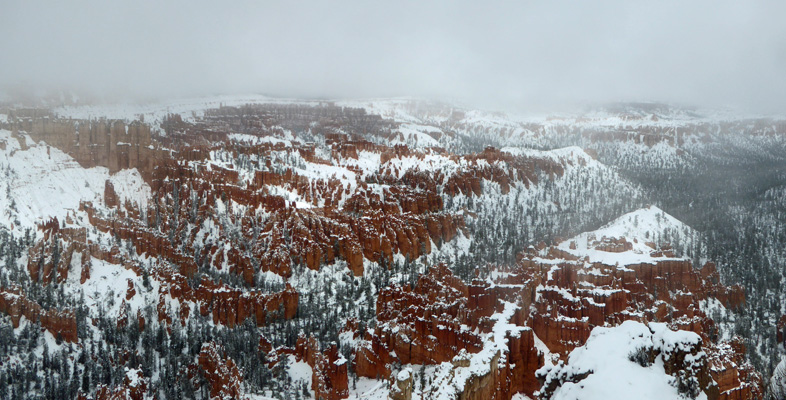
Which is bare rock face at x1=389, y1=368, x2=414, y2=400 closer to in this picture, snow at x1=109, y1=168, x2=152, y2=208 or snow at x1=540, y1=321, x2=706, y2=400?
snow at x1=540, y1=321, x2=706, y2=400

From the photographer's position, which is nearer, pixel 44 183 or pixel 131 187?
pixel 44 183

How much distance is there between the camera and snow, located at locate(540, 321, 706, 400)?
16562mm

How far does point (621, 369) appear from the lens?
17312 millimetres

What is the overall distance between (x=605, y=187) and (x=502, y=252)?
224 feet

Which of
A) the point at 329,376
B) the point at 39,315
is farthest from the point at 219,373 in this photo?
the point at 39,315

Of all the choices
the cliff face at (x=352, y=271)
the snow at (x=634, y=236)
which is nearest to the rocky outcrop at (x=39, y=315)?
the cliff face at (x=352, y=271)

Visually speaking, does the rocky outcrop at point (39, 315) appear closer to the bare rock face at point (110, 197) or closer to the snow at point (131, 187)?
the bare rock face at point (110, 197)

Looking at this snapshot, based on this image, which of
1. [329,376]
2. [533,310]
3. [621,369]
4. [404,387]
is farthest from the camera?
[533,310]

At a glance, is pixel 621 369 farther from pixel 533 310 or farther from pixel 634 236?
pixel 634 236

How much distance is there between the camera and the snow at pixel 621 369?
54.3 feet

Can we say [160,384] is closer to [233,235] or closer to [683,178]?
[233,235]

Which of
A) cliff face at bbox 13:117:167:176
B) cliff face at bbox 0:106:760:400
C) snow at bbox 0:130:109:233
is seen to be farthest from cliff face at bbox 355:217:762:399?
cliff face at bbox 13:117:167:176

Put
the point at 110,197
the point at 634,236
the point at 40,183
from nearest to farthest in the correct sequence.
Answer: the point at 634,236 → the point at 40,183 → the point at 110,197

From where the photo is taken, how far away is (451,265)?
81.1 meters
